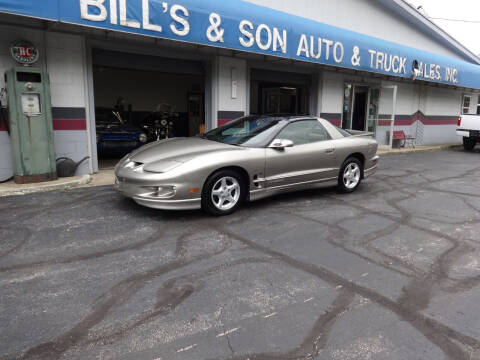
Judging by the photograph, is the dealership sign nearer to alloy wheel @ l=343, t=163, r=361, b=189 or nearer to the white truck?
alloy wheel @ l=343, t=163, r=361, b=189

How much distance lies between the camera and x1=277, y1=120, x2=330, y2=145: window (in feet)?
19.4

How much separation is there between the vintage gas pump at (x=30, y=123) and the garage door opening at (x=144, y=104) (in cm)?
378

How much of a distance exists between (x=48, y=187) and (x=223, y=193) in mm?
3392

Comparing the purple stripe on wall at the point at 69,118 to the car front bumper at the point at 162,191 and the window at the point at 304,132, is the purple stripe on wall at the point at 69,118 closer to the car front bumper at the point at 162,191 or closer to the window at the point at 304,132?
the car front bumper at the point at 162,191

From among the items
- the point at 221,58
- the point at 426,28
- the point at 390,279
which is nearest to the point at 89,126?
the point at 221,58

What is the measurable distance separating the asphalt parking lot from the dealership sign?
3.12 metres

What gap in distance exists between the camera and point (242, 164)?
17.0ft

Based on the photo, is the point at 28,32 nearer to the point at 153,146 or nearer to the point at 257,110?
the point at 153,146

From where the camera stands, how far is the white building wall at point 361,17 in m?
11.4

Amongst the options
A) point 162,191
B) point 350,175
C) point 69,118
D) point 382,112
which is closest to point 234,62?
point 69,118

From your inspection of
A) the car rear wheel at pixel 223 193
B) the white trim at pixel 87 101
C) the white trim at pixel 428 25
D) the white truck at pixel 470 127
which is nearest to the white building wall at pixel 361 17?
the white trim at pixel 428 25

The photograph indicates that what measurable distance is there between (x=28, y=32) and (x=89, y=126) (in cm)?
201

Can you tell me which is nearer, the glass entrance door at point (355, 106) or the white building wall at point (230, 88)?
the white building wall at point (230, 88)

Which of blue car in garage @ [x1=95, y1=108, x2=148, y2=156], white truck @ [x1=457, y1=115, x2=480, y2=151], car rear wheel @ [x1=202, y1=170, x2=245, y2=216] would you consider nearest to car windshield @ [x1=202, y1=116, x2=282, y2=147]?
car rear wheel @ [x1=202, y1=170, x2=245, y2=216]
